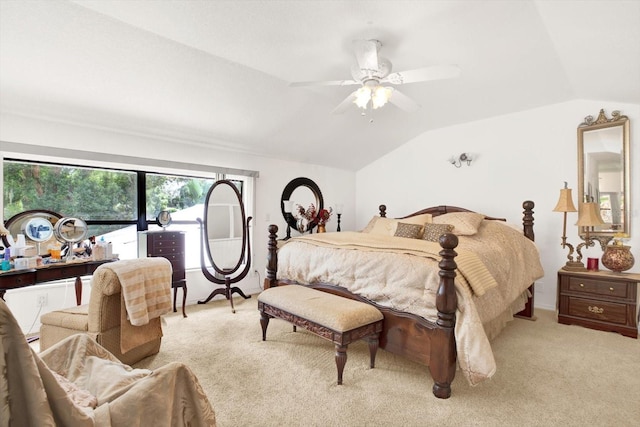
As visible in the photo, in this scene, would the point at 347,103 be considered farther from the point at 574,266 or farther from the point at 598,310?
the point at 598,310

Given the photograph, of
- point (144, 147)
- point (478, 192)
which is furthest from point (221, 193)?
point (478, 192)

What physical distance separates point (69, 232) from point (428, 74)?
3394 millimetres

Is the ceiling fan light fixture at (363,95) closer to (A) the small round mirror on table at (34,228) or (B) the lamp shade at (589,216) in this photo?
(B) the lamp shade at (589,216)

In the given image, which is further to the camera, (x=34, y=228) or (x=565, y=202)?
(x=565, y=202)

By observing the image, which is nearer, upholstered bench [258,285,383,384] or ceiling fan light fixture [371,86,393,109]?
upholstered bench [258,285,383,384]

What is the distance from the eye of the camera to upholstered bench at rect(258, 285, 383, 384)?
2234 mm

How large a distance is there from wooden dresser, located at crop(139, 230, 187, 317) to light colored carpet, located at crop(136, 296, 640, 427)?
0.60m

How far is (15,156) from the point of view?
307cm

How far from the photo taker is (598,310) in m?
3.24

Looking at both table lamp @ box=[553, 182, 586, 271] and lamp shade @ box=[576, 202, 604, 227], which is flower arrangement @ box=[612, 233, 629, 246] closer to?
lamp shade @ box=[576, 202, 604, 227]

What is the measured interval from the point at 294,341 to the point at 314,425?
1.16 m

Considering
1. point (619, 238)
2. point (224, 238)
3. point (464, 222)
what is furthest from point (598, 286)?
point (224, 238)

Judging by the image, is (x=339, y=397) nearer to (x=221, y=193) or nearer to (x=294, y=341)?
(x=294, y=341)

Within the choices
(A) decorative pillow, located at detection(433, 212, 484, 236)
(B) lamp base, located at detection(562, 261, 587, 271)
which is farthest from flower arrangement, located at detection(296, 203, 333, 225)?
(B) lamp base, located at detection(562, 261, 587, 271)
